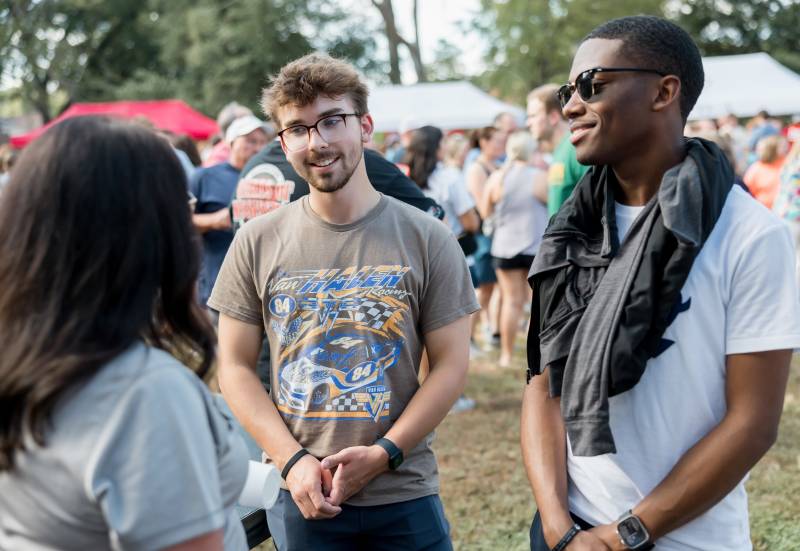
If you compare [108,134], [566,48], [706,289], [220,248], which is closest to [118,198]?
[108,134]

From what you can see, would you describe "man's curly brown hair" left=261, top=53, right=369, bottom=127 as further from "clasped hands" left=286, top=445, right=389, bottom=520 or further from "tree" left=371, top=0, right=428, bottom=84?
"tree" left=371, top=0, right=428, bottom=84

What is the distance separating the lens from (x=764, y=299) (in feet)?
5.99

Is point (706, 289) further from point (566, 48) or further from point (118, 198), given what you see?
point (566, 48)

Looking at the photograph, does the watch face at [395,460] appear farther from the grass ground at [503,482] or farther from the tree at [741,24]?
the tree at [741,24]

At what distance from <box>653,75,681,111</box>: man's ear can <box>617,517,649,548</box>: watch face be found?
92 centimetres

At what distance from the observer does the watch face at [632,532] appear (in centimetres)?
193

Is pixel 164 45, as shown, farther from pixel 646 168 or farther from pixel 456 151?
pixel 646 168

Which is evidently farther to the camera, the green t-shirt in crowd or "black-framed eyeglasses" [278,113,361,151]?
the green t-shirt in crowd

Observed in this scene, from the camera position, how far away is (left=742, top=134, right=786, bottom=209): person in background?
997 cm

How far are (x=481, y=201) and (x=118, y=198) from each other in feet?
23.3

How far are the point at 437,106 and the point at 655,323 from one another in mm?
17276

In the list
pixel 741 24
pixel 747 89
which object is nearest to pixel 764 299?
pixel 747 89

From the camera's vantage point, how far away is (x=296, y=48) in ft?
117

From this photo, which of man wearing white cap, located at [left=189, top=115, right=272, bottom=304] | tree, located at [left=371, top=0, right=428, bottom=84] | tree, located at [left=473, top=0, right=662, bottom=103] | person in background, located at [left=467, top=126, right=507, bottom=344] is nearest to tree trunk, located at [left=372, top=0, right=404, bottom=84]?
tree, located at [left=371, top=0, right=428, bottom=84]
